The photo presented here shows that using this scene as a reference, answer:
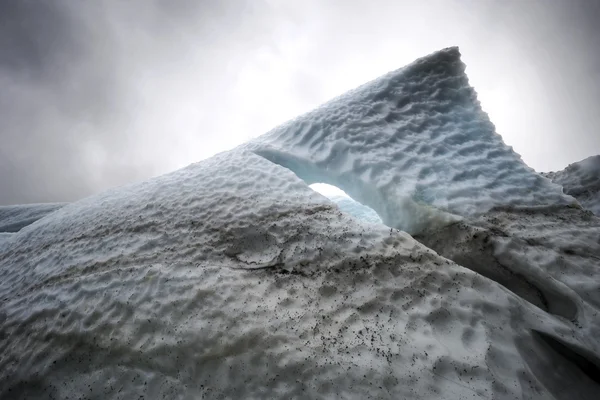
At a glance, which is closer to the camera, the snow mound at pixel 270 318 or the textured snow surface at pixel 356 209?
the snow mound at pixel 270 318

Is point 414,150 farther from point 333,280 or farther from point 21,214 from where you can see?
point 21,214

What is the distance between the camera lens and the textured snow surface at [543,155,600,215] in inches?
142

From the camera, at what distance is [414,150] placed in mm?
3314

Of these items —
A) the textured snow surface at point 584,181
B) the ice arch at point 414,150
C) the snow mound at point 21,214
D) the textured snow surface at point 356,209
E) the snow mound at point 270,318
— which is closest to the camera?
the snow mound at point 270,318

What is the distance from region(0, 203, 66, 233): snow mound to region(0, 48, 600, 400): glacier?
258 inches

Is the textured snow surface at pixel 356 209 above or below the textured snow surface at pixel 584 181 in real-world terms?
below

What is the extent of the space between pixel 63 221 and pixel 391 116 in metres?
4.97

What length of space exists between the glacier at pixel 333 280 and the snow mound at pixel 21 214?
6549 mm

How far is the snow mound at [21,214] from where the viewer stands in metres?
8.31

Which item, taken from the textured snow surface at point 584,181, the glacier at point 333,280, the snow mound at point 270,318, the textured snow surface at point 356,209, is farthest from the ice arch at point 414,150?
the textured snow surface at point 356,209

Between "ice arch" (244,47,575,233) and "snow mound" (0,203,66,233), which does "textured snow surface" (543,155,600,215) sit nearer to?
"ice arch" (244,47,575,233)

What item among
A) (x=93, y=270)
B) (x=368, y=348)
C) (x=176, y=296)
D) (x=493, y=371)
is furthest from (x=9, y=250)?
(x=493, y=371)

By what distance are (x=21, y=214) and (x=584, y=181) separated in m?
14.9

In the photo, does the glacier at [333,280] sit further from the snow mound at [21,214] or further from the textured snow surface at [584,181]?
the snow mound at [21,214]
